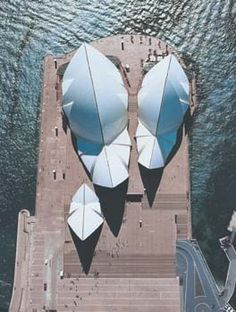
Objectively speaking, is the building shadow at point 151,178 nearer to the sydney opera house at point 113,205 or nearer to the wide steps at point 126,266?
the sydney opera house at point 113,205

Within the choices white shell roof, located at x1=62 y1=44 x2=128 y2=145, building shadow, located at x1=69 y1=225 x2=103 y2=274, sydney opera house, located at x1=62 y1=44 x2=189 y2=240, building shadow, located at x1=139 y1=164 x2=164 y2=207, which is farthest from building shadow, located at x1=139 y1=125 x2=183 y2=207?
building shadow, located at x1=69 y1=225 x2=103 y2=274

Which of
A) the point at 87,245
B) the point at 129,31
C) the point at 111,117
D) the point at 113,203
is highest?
the point at 129,31

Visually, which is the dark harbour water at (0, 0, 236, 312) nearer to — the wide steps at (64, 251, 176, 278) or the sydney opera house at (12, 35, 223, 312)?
the sydney opera house at (12, 35, 223, 312)

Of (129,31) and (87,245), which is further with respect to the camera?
(129,31)

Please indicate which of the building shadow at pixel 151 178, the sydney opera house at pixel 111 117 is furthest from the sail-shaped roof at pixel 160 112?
the building shadow at pixel 151 178

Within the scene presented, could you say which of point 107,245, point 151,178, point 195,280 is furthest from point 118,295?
point 151,178

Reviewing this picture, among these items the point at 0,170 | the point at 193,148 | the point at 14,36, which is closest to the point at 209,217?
the point at 193,148

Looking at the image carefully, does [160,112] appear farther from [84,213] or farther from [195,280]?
[195,280]
